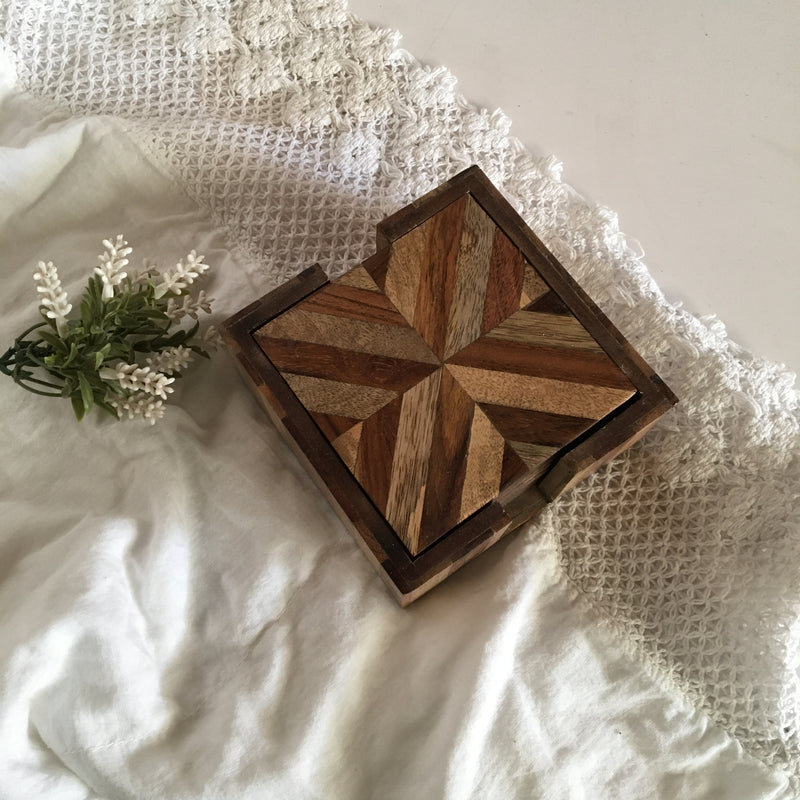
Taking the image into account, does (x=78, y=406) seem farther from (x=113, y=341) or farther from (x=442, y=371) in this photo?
(x=442, y=371)

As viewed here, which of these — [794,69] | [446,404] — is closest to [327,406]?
[446,404]

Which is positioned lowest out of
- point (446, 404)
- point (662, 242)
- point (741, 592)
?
point (741, 592)

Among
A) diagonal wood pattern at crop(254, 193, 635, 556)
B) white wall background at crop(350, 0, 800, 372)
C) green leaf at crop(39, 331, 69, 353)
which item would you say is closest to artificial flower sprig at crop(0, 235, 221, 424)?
green leaf at crop(39, 331, 69, 353)

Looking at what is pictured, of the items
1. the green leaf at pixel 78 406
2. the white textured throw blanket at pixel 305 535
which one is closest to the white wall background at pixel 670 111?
the white textured throw blanket at pixel 305 535

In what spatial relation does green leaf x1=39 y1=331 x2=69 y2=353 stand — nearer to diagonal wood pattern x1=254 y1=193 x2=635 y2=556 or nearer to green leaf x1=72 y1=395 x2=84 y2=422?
green leaf x1=72 y1=395 x2=84 y2=422

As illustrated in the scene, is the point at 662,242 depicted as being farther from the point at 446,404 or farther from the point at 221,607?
the point at 221,607

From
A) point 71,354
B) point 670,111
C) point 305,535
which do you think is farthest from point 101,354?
point 670,111
